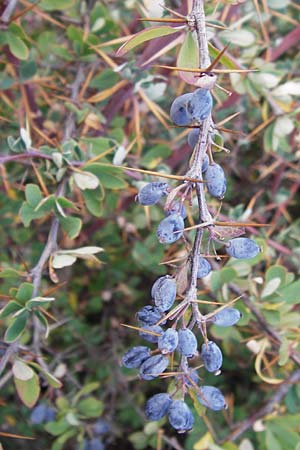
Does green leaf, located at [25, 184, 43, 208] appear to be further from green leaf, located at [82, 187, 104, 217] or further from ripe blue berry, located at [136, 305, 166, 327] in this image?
ripe blue berry, located at [136, 305, 166, 327]

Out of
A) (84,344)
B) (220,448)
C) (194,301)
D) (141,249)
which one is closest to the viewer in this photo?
(194,301)

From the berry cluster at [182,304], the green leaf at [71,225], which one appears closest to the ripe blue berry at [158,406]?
the berry cluster at [182,304]

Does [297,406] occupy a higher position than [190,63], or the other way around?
[190,63]

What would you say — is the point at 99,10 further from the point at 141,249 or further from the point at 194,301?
the point at 194,301

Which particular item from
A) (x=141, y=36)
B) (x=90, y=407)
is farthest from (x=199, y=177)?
(x=90, y=407)

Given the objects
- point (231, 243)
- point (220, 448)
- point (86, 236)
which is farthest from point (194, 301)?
point (86, 236)

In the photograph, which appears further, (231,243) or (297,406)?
(297,406)

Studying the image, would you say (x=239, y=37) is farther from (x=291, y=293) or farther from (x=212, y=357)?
(x=212, y=357)
